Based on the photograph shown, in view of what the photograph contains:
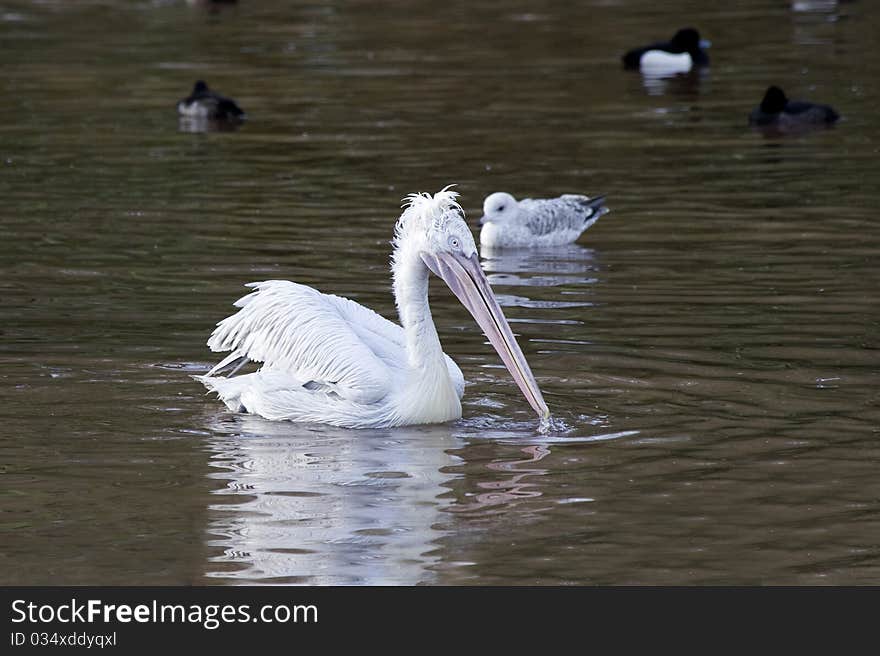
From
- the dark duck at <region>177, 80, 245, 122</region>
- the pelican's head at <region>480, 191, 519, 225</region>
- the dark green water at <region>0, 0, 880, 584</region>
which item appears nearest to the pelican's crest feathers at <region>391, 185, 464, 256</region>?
the dark green water at <region>0, 0, 880, 584</region>

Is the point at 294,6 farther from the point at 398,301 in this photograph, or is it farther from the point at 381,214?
the point at 398,301

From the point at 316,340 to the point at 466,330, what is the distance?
1826mm

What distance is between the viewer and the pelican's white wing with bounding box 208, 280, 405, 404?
7.63 metres

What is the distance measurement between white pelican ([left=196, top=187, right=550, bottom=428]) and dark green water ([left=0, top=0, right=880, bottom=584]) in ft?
0.40

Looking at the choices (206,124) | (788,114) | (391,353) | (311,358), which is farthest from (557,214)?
(206,124)

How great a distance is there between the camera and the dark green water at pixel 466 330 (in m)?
6.16

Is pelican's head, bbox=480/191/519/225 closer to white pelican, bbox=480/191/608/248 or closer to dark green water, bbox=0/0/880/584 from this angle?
white pelican, bbox=480/191/608/248

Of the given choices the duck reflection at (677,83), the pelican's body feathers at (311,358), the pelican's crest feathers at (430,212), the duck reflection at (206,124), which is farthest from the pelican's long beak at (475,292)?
the duck reflection at (677,83)

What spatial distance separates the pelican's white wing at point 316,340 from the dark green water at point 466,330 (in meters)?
0.23

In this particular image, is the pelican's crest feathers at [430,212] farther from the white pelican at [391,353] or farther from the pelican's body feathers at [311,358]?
the pelican's body feathers at [311,358]

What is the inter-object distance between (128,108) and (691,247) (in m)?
Answer: 8.62

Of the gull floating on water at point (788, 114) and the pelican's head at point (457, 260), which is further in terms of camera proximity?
the gull floating on water at point (788, 114)

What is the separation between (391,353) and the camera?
7.84 metres
